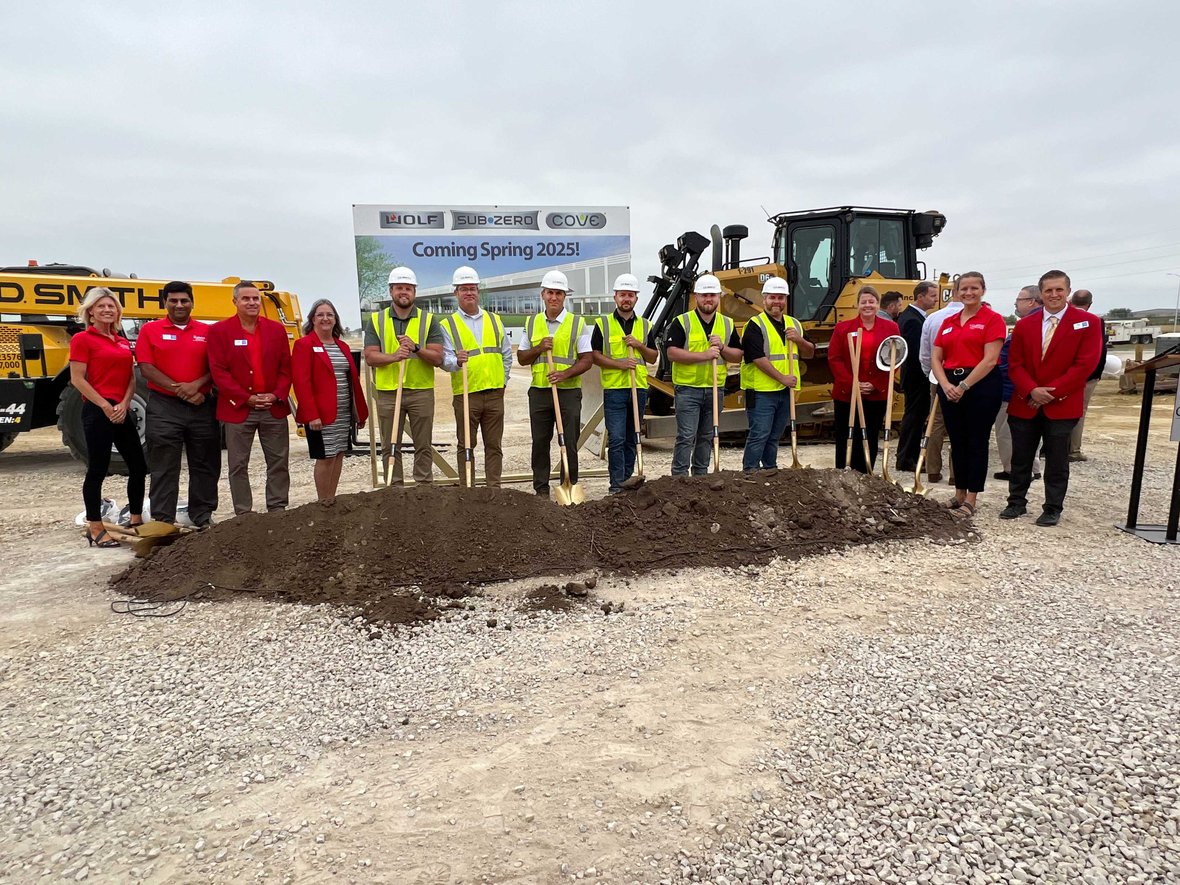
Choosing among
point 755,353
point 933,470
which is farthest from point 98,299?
point 933,470

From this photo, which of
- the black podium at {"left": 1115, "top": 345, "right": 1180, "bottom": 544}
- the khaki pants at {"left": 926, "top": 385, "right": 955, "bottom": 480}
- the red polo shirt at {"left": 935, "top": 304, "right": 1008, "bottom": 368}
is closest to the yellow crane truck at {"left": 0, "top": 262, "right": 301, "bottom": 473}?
the red polo shirt at {"left": 935, "top": 304, "right": 1008, "bottom": 368}

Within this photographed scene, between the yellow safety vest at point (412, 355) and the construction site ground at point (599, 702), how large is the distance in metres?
1.41

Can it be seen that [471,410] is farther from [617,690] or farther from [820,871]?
[820,871]

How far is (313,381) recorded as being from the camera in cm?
Result: 559

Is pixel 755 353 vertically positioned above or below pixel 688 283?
below

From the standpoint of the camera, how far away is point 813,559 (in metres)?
4.80

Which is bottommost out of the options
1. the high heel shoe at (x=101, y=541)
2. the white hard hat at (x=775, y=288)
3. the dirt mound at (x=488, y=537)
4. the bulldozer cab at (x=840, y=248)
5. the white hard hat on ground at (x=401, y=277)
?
the high heel shoe at (x=101, y=541)

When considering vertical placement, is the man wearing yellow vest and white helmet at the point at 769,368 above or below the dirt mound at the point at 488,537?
above

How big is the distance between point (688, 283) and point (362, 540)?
6865 millimetres

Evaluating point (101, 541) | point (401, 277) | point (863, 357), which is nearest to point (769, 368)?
point (863, 357)

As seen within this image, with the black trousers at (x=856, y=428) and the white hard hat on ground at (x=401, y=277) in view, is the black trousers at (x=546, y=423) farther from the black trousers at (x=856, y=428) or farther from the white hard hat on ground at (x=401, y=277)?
the black trousers at (x=856, y=428)

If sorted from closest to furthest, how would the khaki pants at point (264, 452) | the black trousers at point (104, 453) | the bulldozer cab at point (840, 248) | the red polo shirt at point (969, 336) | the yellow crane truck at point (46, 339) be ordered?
1. the black trousers at point (104, 453)
2. the khaki pants at point (264, 452)
3. the red polo shirt at point (969, 336)
4. the yellow crane truck at point (46, 339)
5. the bulldozer cab at point (840, 248)

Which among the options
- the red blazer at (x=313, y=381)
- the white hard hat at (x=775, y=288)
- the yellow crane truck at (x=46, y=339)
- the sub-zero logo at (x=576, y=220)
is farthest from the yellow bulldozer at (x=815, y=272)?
the yellow crane truck at (x=46, y=339)

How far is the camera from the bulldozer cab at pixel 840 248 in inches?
375
